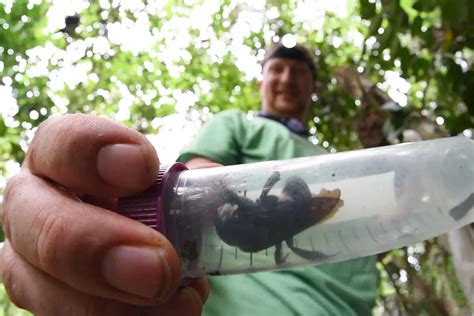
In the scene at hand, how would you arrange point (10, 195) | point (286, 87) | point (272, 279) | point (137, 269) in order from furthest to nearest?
point (286, 87)
point (272, 279)
point (10, 195)
point (137, 269)

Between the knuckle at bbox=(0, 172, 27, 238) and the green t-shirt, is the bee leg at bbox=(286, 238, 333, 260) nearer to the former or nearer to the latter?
the knuckle at bbox=(0, 172, 27, 238)

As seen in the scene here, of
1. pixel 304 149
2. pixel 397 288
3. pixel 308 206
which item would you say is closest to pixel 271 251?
Result: pixel 308 206

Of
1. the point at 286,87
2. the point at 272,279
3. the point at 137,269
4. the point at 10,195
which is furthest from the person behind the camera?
the point at 286,87

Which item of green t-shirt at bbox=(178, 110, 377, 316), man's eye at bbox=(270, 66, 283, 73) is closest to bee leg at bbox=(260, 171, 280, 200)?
green t-shirt at bbox=(178, 110, 377, 316)

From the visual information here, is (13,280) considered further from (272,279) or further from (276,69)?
(276,69)

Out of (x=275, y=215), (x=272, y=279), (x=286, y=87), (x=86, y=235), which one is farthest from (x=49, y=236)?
(x=286, y=87)

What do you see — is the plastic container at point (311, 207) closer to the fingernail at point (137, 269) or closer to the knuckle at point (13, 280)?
the fingernail at point (137, 269)
